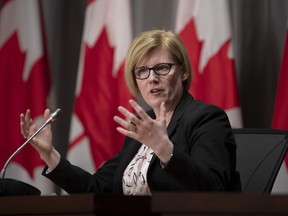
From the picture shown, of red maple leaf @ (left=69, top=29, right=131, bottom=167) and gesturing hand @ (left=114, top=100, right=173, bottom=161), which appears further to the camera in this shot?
red maple leaf @ (left=69, top=29, right=131, bottom=167)

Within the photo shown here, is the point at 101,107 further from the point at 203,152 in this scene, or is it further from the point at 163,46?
the point at 203,152

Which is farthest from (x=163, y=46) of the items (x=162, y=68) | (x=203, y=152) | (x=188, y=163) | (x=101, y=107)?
(x=101, y=107)

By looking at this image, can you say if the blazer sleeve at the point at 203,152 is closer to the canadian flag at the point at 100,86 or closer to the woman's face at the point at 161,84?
the woman's face at the point at 161,84

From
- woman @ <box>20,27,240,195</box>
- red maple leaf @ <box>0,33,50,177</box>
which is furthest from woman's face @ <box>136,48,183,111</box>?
red maple leaf @ <box>0,33,50,177</box>

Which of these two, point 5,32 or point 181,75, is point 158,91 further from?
point 5,32

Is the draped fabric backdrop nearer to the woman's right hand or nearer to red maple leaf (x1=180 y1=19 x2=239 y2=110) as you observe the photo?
red maple leaf (x1=180 y1=19 x2=239 y2=110)

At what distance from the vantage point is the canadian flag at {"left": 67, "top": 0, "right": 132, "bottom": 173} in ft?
11.6

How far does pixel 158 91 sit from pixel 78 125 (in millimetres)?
1151

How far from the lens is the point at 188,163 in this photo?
6.29 feet

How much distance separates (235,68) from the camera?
3.50 m

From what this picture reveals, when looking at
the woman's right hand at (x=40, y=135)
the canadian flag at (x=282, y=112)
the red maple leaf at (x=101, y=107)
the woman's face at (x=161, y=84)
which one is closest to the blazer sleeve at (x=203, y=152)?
the woman's face at (x=161, y=84)

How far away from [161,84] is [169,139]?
300 millimetres

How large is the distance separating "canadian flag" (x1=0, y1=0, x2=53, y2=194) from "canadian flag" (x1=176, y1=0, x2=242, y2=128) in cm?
89

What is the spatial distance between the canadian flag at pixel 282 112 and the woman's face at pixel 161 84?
36.1 inches
